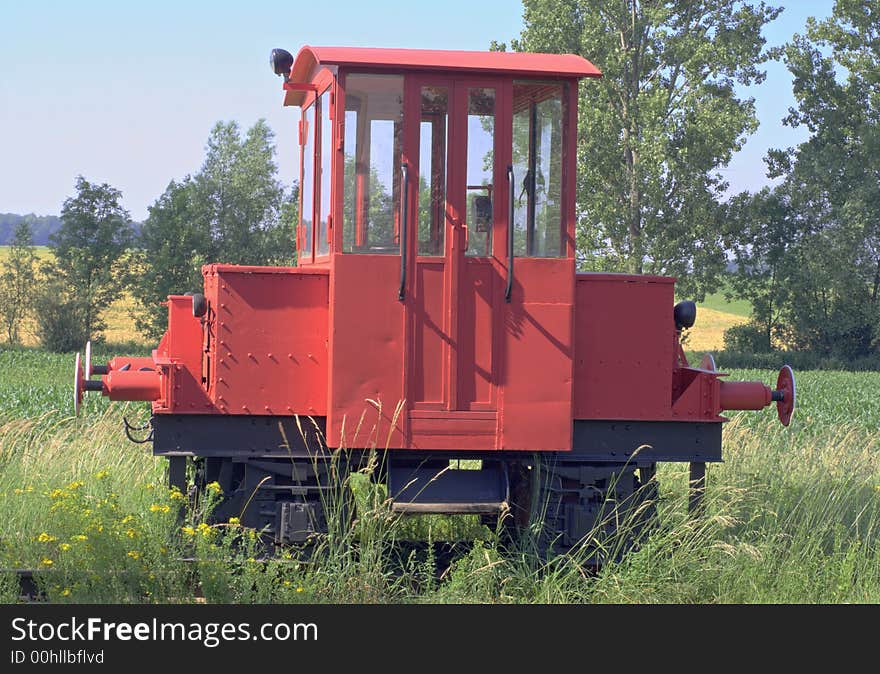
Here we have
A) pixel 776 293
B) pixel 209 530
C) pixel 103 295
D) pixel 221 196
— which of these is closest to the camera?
pixel 209 530

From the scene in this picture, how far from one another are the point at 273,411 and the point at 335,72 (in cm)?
222

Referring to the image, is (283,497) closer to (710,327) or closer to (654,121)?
(654,121)

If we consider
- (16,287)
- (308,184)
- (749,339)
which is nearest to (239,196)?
(16,287)

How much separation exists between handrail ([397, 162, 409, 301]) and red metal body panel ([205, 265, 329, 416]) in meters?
0.54

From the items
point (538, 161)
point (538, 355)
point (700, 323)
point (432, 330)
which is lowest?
point (538, 355)

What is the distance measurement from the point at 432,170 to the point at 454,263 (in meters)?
0.65

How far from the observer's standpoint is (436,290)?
735 cm

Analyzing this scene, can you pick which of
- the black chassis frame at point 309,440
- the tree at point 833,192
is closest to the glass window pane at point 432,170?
the black chassis frame at point 309,440

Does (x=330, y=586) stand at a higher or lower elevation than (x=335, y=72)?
lower

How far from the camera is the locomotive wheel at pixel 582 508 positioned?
7.64m

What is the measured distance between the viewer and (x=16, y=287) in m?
55.7

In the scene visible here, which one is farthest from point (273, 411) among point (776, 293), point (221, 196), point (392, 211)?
point (221, 196)

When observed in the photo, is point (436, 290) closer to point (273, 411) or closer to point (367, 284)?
point (367, 284)

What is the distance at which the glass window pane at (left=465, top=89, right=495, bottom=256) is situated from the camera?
7.46 meters
